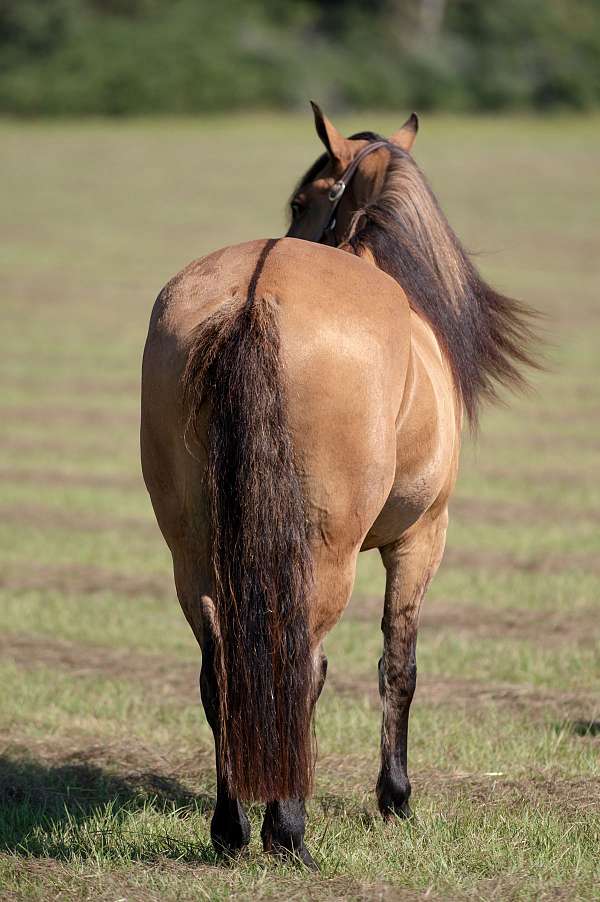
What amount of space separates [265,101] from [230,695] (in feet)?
136

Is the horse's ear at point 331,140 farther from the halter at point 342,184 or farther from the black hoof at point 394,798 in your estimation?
the black hoof at point 394,798

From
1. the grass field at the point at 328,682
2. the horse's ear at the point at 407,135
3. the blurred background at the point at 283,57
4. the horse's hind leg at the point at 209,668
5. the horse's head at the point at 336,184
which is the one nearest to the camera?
the horse's hind leg at the point at 209,668

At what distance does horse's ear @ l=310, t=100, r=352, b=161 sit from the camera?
495cm

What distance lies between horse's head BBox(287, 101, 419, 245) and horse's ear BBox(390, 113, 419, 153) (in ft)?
0.05

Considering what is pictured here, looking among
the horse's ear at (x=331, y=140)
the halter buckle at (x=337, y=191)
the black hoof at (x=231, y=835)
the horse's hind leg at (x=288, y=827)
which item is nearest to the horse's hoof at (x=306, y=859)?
the horse's hind leg at (x=288, y=827)

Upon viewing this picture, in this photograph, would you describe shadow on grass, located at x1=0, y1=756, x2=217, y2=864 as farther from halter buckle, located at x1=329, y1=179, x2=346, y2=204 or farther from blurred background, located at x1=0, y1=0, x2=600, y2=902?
halter buckle, located at x1=329, y1=179, x2=346, y2=204

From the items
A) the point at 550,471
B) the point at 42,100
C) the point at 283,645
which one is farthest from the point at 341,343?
the point at 42,100

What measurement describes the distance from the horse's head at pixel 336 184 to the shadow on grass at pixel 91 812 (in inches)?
85.5

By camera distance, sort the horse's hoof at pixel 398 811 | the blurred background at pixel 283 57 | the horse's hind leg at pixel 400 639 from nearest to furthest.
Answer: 1. the horse's hoof at pixel 398 811
2. the horse's hind leg at pixel 400 639
3. the blurred background at pixel 283 57

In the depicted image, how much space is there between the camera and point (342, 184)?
479 centimetres

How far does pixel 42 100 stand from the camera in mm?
41281

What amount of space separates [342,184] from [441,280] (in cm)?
65

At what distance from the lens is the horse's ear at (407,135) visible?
5.23 meters

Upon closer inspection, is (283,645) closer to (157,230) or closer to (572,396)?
(572,396)
